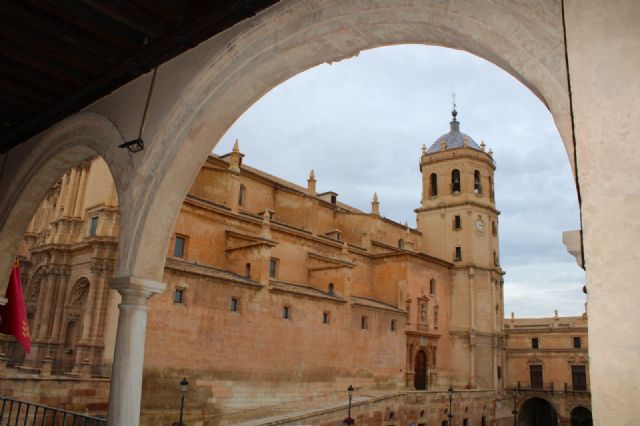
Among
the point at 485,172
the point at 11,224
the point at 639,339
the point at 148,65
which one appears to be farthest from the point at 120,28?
the point at 485,172

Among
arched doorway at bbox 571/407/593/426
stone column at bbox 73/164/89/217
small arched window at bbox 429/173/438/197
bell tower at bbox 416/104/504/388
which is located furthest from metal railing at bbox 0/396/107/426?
arched doorway at bbox 571/407/593/426

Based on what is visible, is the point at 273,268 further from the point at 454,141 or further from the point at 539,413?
the point at 539,413

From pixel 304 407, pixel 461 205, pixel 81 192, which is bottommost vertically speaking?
pixel 304 407

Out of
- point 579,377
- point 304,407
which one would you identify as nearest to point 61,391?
point 304,407

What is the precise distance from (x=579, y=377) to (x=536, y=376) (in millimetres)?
3230

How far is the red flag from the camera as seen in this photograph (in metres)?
6.62

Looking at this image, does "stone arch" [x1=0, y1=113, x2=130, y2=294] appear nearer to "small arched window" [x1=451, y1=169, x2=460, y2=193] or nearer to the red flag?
the red flag

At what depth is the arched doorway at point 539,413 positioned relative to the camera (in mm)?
45344

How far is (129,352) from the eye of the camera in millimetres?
4363

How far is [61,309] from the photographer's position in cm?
2008

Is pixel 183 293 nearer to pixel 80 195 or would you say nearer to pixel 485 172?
pixel 80 195

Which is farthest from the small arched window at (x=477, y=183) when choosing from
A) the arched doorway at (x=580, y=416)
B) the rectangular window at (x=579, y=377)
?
the arched doorway at (x=580, y=416)

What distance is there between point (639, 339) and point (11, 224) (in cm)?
659

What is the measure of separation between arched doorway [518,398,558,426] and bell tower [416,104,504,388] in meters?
11.4
